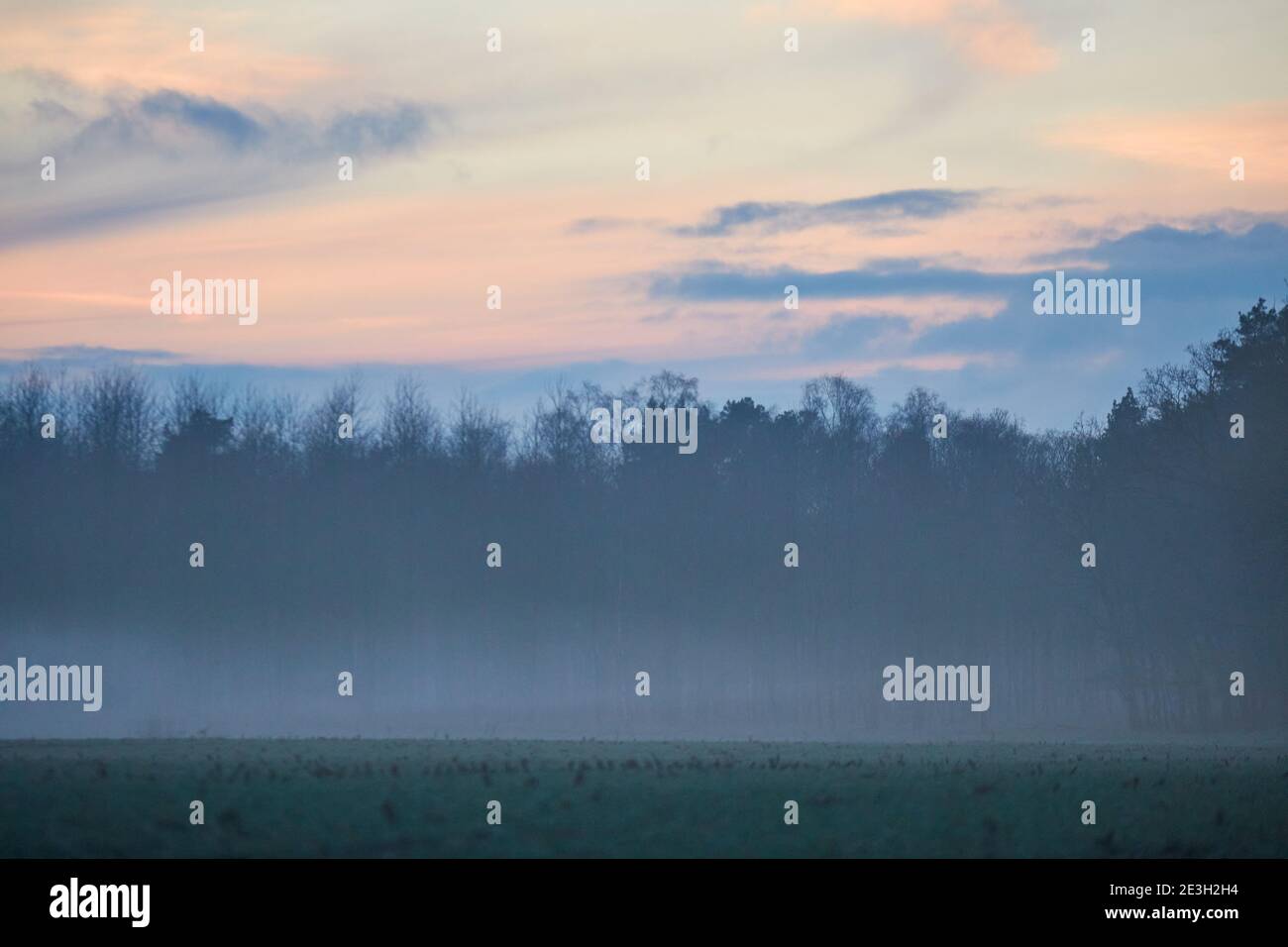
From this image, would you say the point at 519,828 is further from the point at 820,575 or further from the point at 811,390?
the point at 811,390

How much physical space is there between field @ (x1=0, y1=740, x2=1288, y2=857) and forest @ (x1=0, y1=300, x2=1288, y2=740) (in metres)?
51.1

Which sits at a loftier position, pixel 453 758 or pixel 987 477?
pixel 987 477

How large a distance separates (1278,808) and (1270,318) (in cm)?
4736

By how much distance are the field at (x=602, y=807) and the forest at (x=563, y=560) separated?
167 ft

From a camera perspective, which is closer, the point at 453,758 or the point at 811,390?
the point at 453,758

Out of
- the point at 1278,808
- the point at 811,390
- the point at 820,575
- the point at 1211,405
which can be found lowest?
the point at 1278,808

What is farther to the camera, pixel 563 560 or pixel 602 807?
pixel 563 560

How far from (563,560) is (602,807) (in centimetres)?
7369

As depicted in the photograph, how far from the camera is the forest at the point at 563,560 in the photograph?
266 ft

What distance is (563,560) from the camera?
3593 inches

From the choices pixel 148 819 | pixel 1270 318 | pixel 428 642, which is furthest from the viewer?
pixel 428 642

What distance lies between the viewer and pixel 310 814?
54.1ft

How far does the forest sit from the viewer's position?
81.0 m

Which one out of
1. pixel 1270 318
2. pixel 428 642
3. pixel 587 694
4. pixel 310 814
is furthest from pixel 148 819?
pixel 428 642
